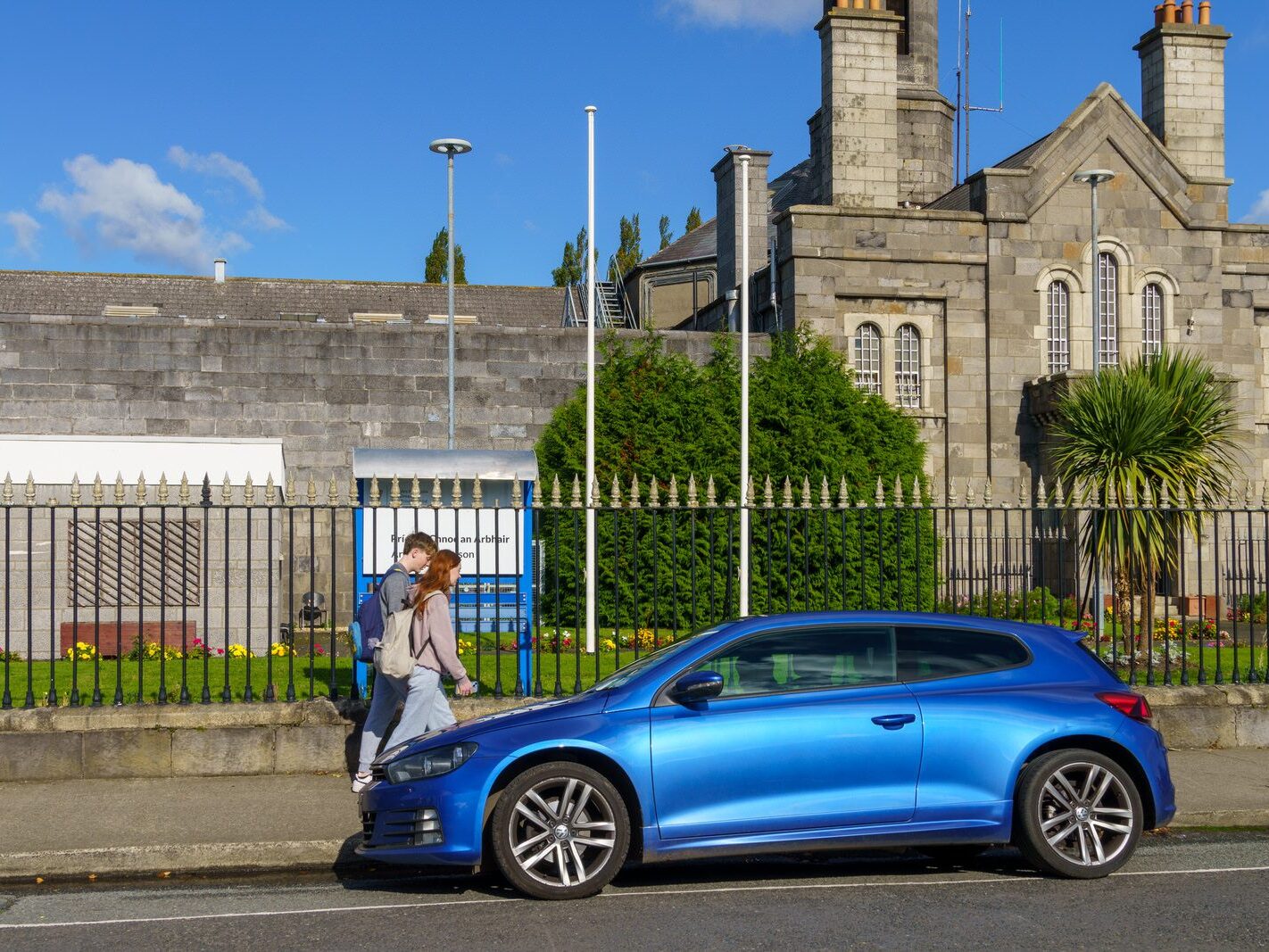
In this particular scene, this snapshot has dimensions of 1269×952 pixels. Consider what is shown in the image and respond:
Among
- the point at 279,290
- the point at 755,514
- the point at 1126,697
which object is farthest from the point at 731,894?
the point at 279,290

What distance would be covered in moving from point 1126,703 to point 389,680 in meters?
4.52

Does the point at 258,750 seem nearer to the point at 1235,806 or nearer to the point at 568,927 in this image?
the point at 568,927

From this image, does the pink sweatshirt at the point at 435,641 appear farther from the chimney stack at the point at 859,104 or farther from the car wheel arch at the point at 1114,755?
the chimney stack at the point at 859,104

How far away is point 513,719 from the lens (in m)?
7.52

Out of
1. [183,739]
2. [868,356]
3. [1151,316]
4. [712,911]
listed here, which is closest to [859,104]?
[868,356]

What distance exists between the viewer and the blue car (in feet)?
23.9

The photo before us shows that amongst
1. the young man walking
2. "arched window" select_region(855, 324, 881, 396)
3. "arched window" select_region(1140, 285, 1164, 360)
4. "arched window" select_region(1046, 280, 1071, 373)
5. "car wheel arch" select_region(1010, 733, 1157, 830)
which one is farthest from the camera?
"arched window" select_region(1140, 285, 1164, 360)

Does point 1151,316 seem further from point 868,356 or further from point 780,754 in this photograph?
point 780,754

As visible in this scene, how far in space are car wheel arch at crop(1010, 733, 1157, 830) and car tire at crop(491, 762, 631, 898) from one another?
7.21 ft

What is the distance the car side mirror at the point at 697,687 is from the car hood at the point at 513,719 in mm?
409

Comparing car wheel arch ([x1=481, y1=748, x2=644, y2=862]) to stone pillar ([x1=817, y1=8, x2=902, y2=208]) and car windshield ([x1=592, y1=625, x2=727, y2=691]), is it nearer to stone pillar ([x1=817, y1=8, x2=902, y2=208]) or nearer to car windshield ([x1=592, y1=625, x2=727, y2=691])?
car windshield ([x1=592, y1=625, x2=727, y2=691])

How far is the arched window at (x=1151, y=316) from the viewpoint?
26516 mm

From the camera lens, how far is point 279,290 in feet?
141

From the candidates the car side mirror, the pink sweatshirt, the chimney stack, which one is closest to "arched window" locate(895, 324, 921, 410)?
the chimney stack
